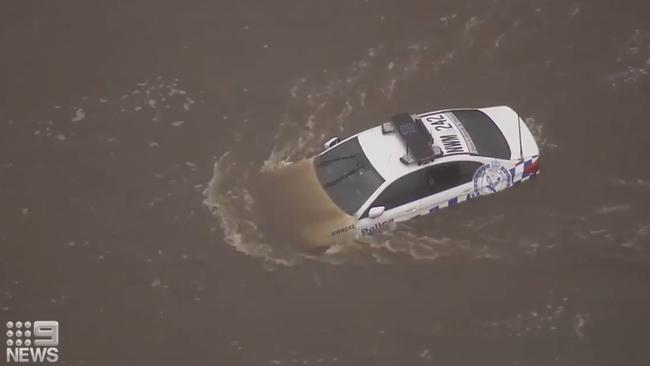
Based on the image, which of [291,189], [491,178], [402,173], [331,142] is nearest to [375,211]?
[402,173]

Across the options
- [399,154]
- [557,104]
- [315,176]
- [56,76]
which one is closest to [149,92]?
[56,76]

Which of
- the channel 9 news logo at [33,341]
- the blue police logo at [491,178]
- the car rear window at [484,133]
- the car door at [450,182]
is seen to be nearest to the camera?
the channel 9 news logo at [33,341]

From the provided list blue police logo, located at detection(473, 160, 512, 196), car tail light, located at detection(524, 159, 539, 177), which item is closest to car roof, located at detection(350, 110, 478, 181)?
blue police logo, located at detection(473, 160, 512, 196)

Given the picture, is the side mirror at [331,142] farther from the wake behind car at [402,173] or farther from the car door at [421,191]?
the car door at [421,191]

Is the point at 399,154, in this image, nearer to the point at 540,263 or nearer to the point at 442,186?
the point at 442,186

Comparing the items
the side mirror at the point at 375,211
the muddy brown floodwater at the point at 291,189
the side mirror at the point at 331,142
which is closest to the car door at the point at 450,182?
the muddy brown floodwater at the point at 291,189

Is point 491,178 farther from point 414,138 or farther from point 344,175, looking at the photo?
point 344,175
